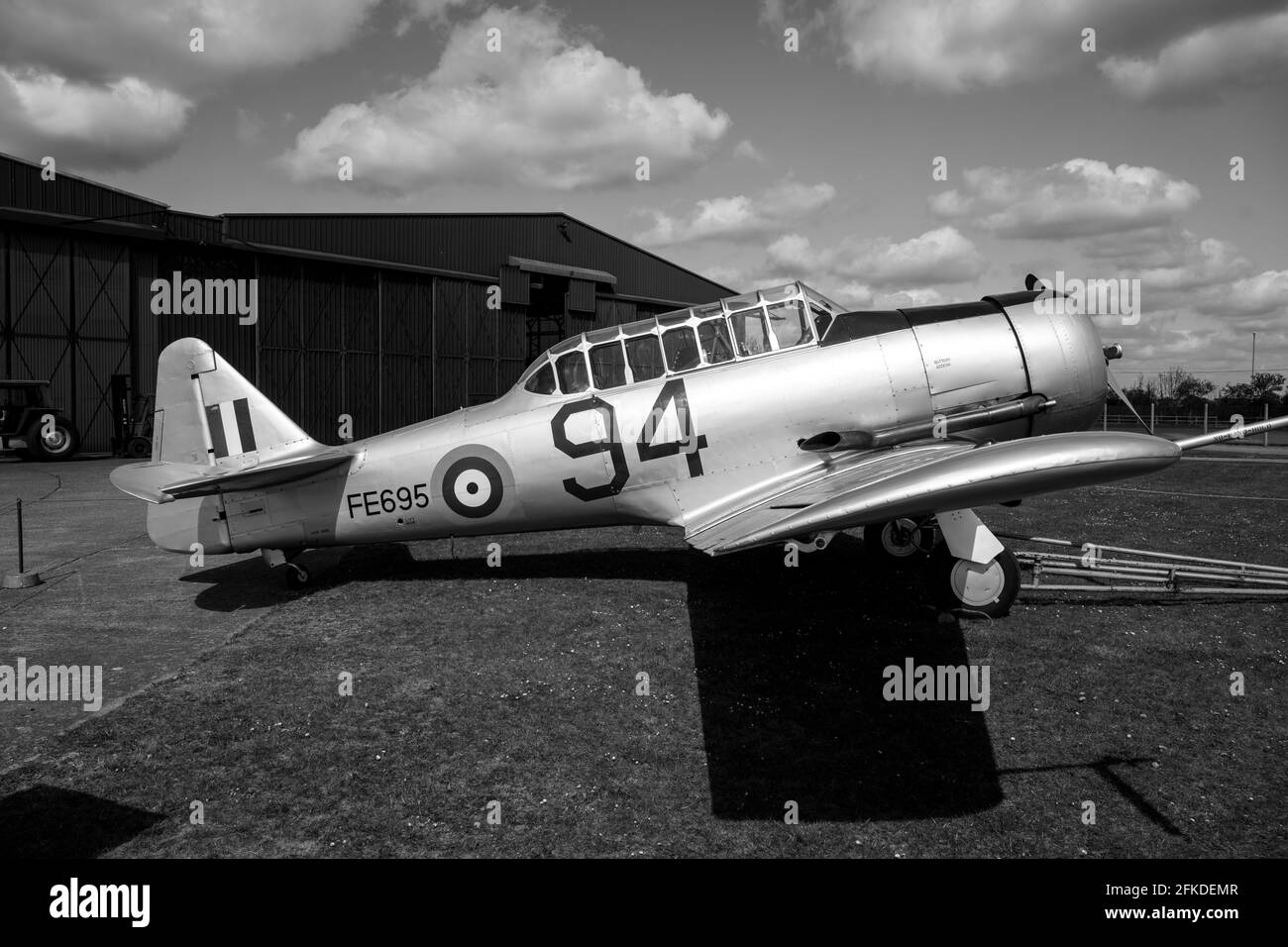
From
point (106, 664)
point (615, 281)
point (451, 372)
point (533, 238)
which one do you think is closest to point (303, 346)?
point (451, 372)

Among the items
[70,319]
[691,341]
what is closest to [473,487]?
[691,341]

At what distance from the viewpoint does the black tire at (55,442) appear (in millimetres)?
24984

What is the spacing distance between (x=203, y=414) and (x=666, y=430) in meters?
5.08

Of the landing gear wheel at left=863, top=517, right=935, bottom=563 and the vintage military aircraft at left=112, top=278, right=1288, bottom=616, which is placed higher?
the vintage military aircraft at left=112, top=278, right=1288, bottom=616

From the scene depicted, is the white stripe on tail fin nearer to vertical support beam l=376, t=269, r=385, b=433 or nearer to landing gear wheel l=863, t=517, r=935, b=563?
landing gear wheel l=863, t=517, r=935, b=563

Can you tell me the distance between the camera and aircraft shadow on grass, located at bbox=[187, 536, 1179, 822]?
4.21 m

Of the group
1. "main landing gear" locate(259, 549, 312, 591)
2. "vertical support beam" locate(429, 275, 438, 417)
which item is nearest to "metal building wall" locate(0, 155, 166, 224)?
"vertical support beam" locate(429, 275, 438, 417)

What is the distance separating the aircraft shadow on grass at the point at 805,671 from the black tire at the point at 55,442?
20.9m

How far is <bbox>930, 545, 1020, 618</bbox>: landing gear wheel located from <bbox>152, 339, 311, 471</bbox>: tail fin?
696 cm

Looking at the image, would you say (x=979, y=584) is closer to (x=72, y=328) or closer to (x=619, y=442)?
(x=619, y=442)

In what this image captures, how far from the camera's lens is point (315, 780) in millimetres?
4359

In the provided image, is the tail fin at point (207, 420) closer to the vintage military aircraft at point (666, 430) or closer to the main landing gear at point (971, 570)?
the vintage military aircraft at point (666, 430)

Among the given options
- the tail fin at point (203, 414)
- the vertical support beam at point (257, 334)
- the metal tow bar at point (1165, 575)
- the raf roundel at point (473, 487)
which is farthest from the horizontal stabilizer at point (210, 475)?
the vertical support beam at point (257, 334)
